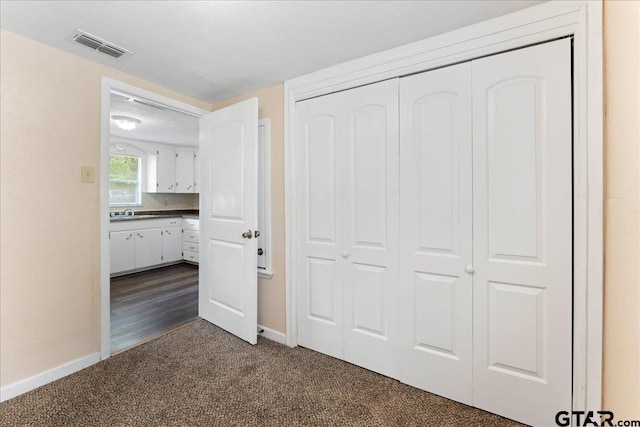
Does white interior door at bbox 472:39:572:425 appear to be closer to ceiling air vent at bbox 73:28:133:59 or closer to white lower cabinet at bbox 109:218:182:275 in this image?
ceiling air vent at bbox 73:28:133:59

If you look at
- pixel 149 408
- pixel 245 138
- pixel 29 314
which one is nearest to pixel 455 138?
pixel 245 138

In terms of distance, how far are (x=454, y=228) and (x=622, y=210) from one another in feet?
2.45

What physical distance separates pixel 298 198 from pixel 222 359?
4.61 ft

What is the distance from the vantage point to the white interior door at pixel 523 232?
1460 millimetres

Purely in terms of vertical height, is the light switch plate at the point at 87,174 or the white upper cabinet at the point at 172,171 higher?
the white upper cabinet at the point at 172,171

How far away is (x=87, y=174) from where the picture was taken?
A: 6.82 ft

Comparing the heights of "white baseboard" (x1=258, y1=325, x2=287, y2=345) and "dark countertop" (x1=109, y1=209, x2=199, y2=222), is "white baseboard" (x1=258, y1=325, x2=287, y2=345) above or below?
below

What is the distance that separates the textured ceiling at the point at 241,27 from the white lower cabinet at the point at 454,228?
0.28 m

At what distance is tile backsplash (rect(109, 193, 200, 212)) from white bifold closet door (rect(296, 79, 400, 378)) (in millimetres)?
4591

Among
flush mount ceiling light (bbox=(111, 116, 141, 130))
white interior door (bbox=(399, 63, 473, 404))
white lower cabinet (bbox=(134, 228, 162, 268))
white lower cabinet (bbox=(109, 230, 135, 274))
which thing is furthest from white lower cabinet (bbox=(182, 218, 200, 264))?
white interior door (bbox=(399, 63, 473, 404))

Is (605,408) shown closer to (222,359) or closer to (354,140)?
(354,140)

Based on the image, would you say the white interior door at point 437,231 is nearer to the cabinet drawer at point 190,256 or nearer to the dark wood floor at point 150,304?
the dark wood floor at point 150,304

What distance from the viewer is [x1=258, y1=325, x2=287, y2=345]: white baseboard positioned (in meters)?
2.47

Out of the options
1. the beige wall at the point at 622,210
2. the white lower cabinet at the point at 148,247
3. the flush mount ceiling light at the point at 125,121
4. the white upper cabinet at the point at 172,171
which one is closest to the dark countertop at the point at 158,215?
the white lower cabinet at the point at 148,247
